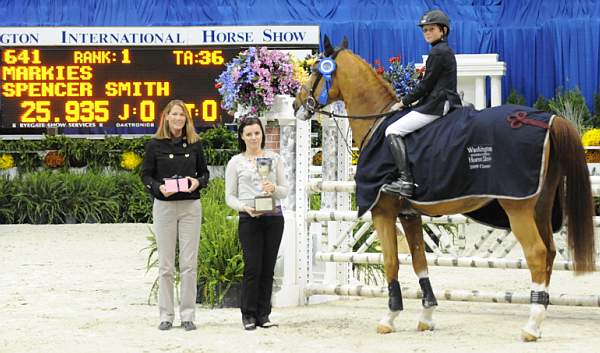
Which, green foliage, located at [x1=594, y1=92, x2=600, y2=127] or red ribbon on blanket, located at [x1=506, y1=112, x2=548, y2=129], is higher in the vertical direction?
green foliage, located at [x1=594, y1=92, x2=600, y2=127]

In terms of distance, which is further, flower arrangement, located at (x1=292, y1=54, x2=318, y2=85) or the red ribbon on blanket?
flower arrangement, located at (x1=292, y1=54, x2=318, y2=85)

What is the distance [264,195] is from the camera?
27.3 feet

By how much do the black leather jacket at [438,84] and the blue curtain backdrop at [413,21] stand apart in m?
18.7

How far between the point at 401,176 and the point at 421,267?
0.78m

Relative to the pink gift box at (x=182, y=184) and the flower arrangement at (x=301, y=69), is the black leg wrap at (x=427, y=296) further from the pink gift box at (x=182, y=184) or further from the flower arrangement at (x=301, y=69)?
the flower arrangement at (x=301, y=69)

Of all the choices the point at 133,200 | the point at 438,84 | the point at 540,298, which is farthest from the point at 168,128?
the point at 133,200

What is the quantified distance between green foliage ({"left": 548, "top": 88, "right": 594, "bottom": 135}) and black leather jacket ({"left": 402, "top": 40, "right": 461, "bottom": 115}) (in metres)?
14.2

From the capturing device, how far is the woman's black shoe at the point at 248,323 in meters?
8.25

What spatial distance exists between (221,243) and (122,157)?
10.4 metres

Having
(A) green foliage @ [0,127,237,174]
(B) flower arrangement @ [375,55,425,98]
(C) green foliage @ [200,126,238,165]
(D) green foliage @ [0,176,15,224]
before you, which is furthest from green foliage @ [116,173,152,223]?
(B) flower arrangement @ [375,55,425,98]

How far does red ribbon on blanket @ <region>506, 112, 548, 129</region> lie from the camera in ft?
25.3

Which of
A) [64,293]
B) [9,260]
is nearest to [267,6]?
[9,260]

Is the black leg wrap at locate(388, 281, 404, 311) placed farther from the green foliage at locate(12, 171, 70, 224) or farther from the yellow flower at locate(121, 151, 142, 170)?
the yellow flower at locate(121, 151, 142, 170)

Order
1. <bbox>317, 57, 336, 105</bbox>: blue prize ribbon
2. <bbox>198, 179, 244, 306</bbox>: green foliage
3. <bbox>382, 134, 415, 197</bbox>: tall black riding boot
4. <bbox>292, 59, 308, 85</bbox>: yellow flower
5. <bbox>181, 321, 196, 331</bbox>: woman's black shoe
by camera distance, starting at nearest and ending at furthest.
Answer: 1. <bbox>382, 134, 415, 197</bbox>: tall black riding boot
2. <bbox>181, 321, 196, 331</bbox>: woman's black shoe
3. <bbox>317, 57, 336, 105</bbox>: blue prize ribbon
4. <bbox>198, 179, 244, 306</bbox>: green foliage
5. <bbox>292, 59, 308, 85</bbox>: yellow flower
